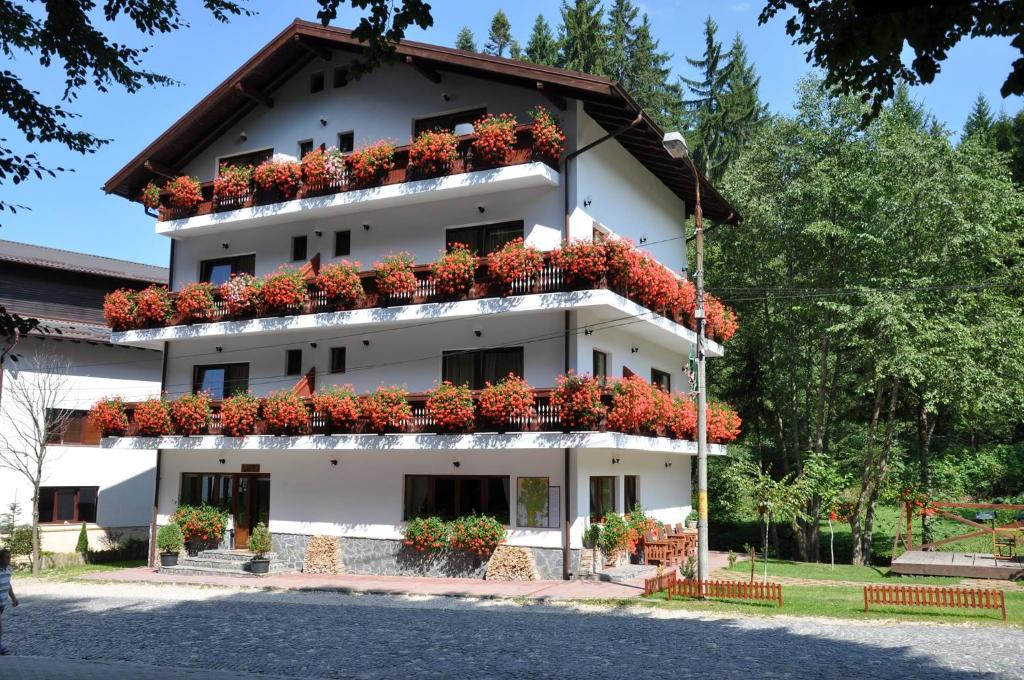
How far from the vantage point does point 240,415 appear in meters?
23.8

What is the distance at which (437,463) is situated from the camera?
23062mm

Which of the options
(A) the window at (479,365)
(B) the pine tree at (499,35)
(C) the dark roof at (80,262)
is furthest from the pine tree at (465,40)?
(A) the window at (479,365)

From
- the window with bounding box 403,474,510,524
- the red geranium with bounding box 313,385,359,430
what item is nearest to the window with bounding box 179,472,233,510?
the red geranium with bounding box 313,385,359,430

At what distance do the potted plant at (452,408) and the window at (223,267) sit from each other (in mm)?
9265

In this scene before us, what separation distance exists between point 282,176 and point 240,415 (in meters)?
6.77

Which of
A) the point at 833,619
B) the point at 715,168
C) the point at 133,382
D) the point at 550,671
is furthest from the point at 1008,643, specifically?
the point at 715,168

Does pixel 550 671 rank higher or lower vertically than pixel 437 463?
lower

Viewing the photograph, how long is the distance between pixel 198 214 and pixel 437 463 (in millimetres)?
11000

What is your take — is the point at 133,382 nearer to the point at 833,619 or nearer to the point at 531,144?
the point at 531,144

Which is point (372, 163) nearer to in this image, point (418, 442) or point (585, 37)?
point (418, 442)

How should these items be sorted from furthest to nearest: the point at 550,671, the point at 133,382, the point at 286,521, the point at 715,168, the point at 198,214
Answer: the point at 715,168, the point at 133,382, the point at 198,214, the point at 286,521, the point at 550,671

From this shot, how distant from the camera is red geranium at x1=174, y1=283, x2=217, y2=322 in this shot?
2564 centimetres

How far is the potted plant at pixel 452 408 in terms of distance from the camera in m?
21.0

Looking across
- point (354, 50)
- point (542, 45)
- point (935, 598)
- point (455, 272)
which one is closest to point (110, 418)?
point (455, 272)
